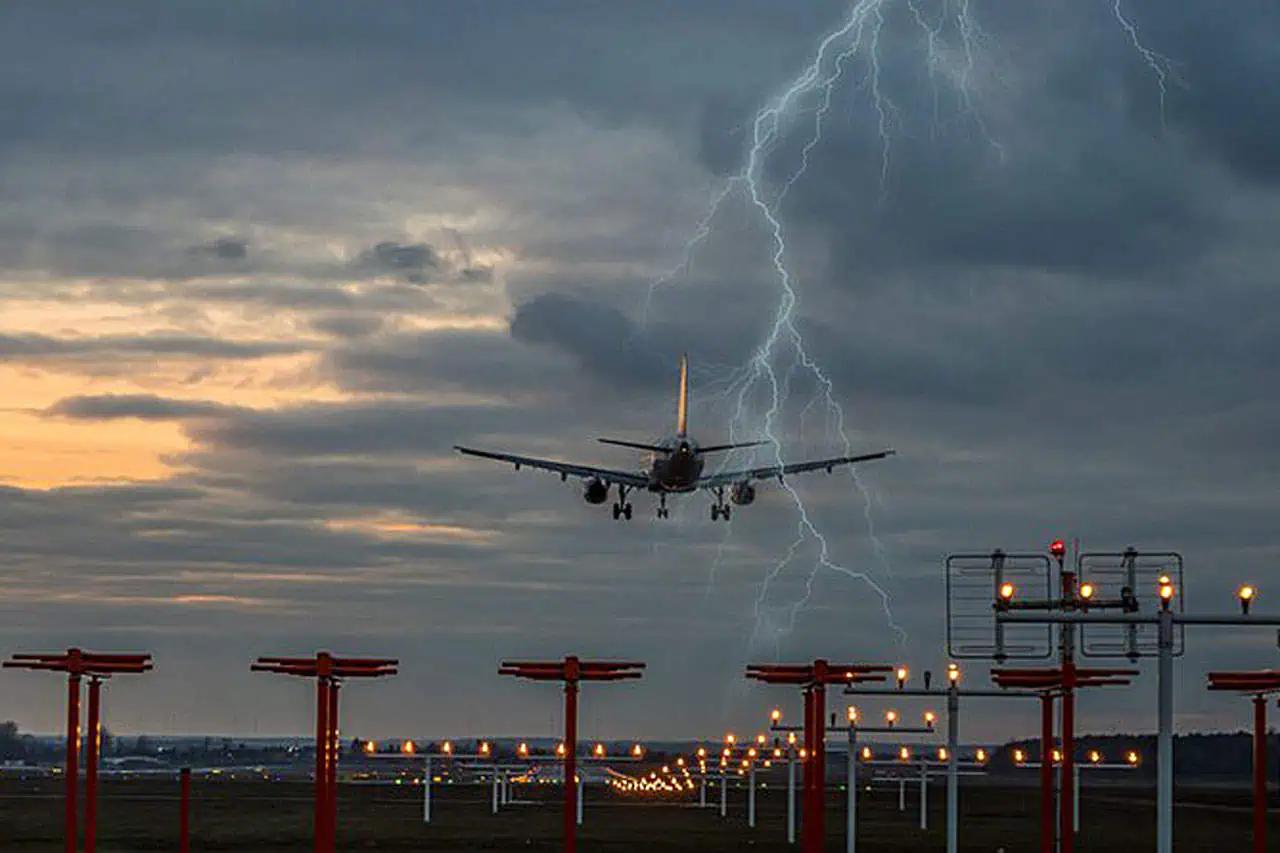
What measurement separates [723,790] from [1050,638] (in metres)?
84.9

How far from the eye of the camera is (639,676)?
5944 centimetres

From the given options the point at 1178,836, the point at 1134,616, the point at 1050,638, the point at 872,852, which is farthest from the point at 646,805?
the point at 1134,616

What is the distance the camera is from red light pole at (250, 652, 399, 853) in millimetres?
58562

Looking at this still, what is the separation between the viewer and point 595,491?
475 feet

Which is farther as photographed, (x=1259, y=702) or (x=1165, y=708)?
(x=1259, y=702)

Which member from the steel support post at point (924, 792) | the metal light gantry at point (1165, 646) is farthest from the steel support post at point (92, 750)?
the steel support post at point (924, 792)

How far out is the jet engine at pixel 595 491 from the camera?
474ft

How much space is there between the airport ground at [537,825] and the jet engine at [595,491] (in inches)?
A: 762

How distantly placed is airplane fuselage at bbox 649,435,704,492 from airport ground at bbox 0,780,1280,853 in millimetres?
20196

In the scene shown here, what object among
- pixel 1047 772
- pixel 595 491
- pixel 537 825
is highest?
pixel 595 491

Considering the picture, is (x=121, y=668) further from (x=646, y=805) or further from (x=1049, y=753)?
(x=646, y=805)

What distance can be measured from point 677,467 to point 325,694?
82.2 metres

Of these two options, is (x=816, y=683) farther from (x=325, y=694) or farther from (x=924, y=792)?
(x=924, y=792)

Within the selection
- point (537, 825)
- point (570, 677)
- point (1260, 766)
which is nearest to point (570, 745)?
point (570, 677)
